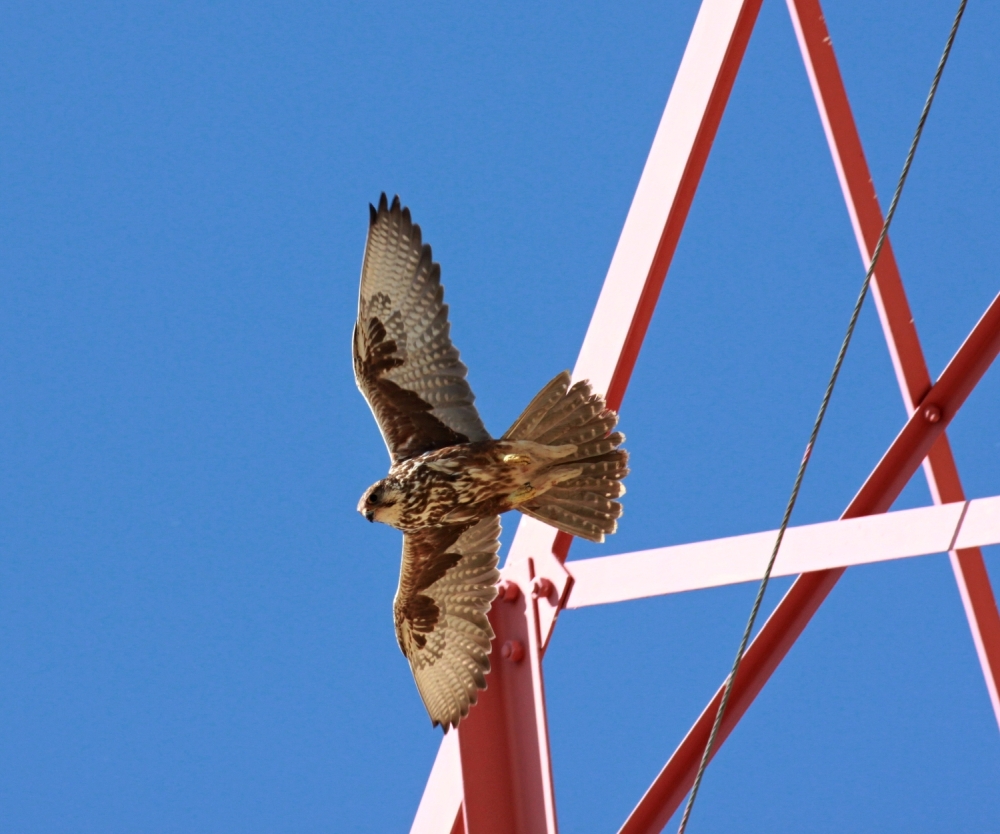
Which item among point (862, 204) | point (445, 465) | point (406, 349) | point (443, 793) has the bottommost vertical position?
point (443, 793)

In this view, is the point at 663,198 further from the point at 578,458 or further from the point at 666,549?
the point at 666,549

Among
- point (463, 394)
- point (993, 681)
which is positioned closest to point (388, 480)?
point (463, 394)

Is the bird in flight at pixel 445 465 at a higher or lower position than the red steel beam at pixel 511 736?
higher

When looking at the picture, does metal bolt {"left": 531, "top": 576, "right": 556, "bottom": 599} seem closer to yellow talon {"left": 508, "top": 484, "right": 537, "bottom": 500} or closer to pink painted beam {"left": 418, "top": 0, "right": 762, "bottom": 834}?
pink painted beam {"left": 418, "top": 0, "right": 762, "bottom": 834}

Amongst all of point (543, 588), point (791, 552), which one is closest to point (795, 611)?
point (791, 552)

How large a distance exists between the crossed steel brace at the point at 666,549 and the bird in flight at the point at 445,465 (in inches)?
3.3

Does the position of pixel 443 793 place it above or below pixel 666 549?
below

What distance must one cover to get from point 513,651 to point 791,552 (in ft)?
2.11

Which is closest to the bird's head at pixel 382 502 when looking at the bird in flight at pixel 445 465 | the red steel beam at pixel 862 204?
the bird in flight at pixel 445 465

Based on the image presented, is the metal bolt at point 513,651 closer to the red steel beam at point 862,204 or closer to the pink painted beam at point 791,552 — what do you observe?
the pink painted beam at point 791,552

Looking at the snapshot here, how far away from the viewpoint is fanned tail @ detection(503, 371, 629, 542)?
2707 mm

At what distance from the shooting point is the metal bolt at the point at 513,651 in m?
2.89

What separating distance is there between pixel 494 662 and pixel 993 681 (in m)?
1.03

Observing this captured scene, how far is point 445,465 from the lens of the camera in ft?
8.59
